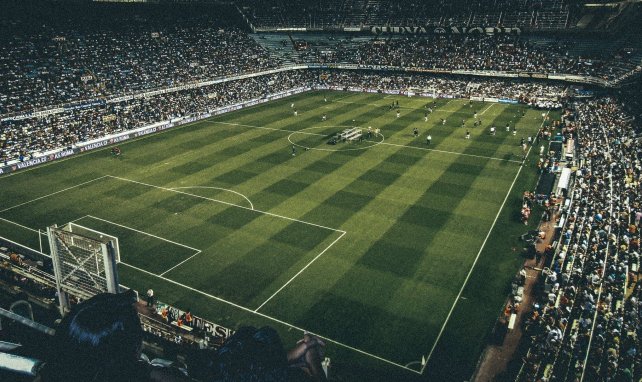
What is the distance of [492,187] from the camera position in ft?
125

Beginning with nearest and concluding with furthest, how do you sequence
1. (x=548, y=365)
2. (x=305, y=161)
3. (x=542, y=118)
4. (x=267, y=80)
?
(x=548, y=365)
(x=305, y=161)
(x=542, y=118)
(x=267, y=80)

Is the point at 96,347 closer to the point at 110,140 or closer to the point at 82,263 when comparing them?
the point at 82,263

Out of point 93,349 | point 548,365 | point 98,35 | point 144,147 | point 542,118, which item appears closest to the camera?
point 93,349

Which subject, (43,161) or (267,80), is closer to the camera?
(43,161)

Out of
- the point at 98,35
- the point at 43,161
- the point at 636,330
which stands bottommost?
the point at 43,161

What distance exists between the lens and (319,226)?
102 ft

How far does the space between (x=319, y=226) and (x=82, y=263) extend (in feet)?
64.0

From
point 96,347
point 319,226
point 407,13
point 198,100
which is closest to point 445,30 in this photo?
point 407,13

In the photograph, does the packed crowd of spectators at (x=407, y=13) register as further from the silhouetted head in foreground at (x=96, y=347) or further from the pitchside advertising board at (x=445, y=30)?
the silhouetted head in foreground at (x=96, y=347)

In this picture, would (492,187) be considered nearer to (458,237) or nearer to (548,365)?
(458,237)

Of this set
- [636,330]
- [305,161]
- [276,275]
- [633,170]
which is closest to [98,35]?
[305,161]

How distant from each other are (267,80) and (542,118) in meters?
44.9

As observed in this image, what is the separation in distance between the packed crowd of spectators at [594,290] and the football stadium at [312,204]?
4.9 inches

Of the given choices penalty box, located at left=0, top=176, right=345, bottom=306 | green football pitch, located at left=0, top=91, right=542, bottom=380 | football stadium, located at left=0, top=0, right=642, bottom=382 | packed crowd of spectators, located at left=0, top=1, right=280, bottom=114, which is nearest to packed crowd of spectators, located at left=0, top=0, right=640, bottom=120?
packed crowd of spectators, located at left=0, top=1, right=280, bottom=114
